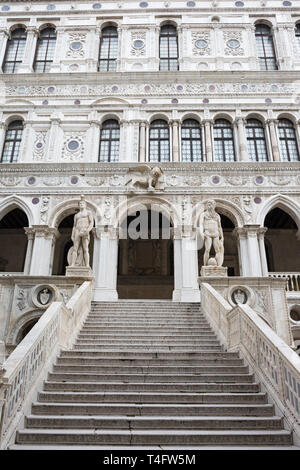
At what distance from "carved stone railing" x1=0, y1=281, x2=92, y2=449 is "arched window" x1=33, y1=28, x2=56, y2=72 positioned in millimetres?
15878

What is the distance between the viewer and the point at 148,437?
4855 mm

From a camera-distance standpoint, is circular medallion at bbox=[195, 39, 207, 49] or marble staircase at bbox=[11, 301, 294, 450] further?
circular medallion at bbox=[195, 39, 207, 49]

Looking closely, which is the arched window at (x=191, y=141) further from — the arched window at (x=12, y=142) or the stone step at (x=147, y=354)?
the stone step at (x=147, y=354)

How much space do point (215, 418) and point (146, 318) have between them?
5.59 meters

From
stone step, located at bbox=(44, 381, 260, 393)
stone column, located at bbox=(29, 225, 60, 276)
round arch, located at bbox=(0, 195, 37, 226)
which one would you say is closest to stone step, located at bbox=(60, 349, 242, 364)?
stone step, located at bbox=(44, 381, 260, 393)

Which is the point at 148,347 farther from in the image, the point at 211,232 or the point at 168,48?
the point at 168,48

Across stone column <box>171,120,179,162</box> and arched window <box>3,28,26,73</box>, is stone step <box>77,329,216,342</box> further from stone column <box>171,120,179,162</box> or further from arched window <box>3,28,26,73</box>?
arched window <box>3,28,26,73</box>

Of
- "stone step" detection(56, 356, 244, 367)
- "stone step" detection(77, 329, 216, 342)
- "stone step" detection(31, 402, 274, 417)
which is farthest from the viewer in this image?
"stone step" detection(77, 329, 216, 342)

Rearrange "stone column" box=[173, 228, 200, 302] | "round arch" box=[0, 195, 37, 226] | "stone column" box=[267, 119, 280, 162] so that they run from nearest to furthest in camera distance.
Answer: "stone column" box=[173, 228, 200, 302]
"round arch" box=[0, 195, 37, 226]
"stone column" box=[267, 119, 280, 162]

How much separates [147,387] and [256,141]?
14.6m

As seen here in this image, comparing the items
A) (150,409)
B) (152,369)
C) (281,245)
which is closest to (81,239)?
(152,369)

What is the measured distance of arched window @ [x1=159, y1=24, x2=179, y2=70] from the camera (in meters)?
19.9

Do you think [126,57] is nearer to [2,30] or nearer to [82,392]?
[2,30]
